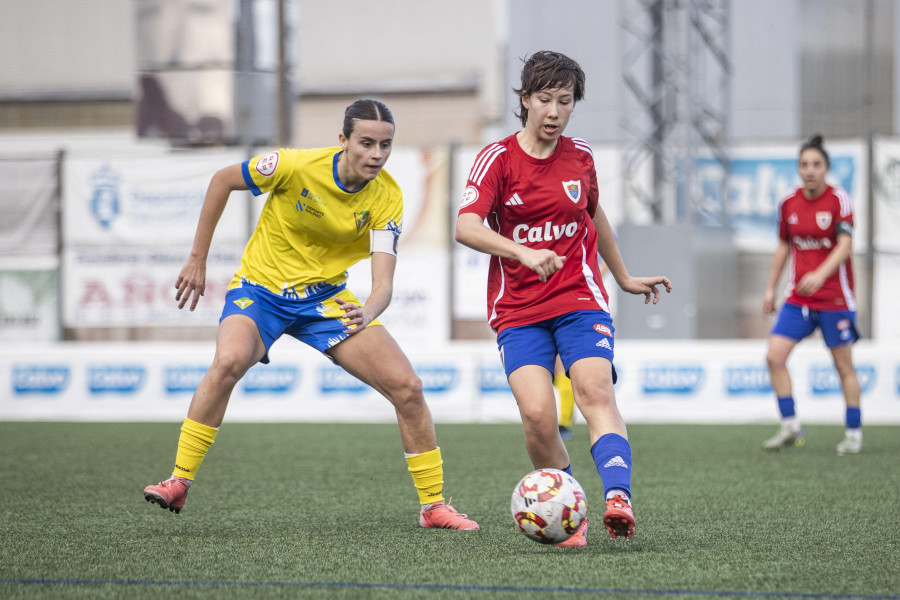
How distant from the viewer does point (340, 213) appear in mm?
4668

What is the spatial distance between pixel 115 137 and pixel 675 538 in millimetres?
24480

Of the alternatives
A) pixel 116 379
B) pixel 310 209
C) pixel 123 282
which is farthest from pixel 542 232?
pixel 123 282

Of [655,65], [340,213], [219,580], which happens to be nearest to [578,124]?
[655,65]

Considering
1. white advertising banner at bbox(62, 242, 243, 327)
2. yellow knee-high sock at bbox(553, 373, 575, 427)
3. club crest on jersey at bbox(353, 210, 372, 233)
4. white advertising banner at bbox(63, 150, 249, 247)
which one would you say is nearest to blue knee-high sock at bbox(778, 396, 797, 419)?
yellow knee-high sock at bbox(553, 373, 575, 427)

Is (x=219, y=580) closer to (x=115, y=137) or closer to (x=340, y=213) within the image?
(x=340, y=213)

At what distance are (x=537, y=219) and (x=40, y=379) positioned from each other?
886cm

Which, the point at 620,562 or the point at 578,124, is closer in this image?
the point at 620,562

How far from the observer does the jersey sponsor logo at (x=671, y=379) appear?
36.1ft

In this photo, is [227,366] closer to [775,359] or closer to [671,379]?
[775,359]

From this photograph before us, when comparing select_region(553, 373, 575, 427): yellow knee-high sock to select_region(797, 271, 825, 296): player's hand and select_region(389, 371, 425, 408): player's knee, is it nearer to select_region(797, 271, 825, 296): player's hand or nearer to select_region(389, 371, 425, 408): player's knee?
select_region(797, 271, 825, 296): player's hand

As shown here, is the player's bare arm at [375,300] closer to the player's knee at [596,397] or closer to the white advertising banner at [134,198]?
the player's knee at [596,397]

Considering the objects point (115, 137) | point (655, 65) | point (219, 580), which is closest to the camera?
point (219, 580)

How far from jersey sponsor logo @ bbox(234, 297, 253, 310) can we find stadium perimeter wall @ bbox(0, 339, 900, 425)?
6437 mm

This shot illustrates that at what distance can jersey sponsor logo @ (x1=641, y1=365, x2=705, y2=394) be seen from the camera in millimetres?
11000
